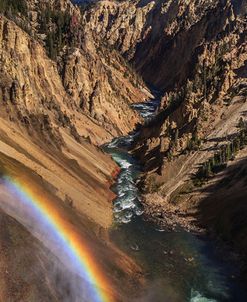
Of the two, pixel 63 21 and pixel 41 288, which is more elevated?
pixel 63 21

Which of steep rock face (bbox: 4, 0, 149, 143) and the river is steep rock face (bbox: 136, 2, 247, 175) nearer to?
steep rock face (bbox: 4, 0, 149, 143)

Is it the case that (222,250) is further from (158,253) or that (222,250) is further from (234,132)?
(234,132)

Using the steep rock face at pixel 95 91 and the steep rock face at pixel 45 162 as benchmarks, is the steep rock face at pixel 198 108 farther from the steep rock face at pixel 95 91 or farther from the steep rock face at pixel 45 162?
the steep rock face at pixel 45 162

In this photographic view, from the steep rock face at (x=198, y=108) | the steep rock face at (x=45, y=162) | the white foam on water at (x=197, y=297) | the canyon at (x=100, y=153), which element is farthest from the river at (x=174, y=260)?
the steep rock face at (x=198, y=108)

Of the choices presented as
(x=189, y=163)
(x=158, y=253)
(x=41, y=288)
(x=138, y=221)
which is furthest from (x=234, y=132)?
(x=41, y=288)

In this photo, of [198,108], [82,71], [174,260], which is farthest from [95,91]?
[174,260]

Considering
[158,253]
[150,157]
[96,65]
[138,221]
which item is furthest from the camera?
[96,65]

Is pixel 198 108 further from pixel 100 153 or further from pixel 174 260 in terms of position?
pixel 174 260

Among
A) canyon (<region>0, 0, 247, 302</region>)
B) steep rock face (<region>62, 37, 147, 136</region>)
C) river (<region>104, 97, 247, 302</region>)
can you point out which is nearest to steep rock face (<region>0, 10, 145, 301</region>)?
canyon (<region>0, 0, 247, 302</region>)
